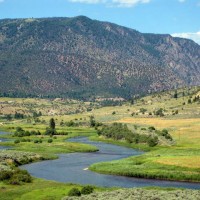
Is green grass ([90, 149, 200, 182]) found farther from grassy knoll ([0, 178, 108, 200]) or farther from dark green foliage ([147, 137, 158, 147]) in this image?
dark green foliage ([147, 137, 158, 147])

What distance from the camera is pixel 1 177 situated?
96938 mm

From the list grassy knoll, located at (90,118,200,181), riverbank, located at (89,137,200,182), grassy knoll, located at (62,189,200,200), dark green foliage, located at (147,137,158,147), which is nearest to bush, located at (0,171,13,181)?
riverbank, located at (89,137,200,182)

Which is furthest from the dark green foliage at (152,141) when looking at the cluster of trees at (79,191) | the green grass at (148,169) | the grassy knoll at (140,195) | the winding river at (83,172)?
the grassy knoll at (140,195)

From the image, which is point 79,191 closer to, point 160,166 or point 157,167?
point 157,167

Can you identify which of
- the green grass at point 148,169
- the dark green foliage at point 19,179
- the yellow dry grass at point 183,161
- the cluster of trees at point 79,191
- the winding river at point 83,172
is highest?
the cluster of trees at point 79,191

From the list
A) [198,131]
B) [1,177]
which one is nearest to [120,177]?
[1,177]

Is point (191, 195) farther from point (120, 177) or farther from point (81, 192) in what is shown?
point (120, 177)

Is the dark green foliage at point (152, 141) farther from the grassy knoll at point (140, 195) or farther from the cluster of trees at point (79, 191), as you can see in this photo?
the grassy knoll at point (140, 195)

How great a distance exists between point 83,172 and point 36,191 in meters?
28.6

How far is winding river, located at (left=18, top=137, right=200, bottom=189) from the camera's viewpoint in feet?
325

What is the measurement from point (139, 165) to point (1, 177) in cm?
3729

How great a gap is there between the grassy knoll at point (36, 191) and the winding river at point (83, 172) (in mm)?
8431

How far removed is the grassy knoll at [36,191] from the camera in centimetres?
8112

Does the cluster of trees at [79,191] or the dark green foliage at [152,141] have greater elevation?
the cluster of trees at [79,191]
